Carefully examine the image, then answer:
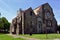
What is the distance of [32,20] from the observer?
181 ft

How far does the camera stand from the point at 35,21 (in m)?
56.2

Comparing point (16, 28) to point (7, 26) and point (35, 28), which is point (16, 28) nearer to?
point (35, 28)

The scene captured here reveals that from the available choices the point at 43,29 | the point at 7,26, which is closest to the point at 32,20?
the point at 43,29

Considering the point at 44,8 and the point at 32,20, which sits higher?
the point at 44,8

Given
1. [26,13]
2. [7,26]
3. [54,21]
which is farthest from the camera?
[7,26]

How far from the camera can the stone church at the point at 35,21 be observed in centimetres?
5388

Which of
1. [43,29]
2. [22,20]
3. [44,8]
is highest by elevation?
[44,8]

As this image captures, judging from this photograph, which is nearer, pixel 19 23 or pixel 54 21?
pixel 19 23

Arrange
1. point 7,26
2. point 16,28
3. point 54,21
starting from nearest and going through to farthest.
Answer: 1. point 16,28
2. point 54,21
3. point 7,26

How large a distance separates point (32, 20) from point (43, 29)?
254 inches

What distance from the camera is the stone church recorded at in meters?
53.9

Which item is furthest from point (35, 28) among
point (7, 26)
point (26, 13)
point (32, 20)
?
point (7, 26)

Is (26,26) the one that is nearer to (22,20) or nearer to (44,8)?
(22,20)

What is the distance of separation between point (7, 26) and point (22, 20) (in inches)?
1896
